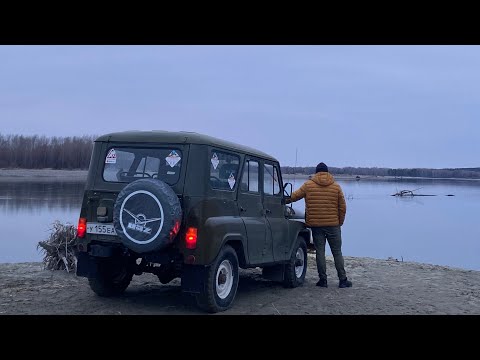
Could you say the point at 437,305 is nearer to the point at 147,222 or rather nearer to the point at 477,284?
the point at 477,284

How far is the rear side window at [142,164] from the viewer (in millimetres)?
7285

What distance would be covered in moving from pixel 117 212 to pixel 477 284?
23.0 ft

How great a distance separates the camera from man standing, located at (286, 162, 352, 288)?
32.1 ft

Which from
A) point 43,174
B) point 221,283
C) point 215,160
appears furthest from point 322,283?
point 43,174

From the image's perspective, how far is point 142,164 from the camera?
7.49 metres

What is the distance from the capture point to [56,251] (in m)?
10.0

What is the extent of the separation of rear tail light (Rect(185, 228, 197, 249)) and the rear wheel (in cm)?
135

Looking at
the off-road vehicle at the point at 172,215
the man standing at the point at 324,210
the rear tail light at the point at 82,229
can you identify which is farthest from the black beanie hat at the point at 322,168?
the rear tail light at the point at 82,229

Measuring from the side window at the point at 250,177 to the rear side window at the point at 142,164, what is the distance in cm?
122

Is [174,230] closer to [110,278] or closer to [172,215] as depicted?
[172,215]

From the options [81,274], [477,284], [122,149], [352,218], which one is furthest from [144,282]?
[352,218]

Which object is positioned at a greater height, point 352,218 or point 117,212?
point 117,212

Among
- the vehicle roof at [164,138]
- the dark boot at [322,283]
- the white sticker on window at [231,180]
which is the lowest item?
the dark boot at [322,283]

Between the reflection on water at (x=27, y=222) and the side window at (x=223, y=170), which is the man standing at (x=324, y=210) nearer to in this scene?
the side window at (x=223, y=170)
